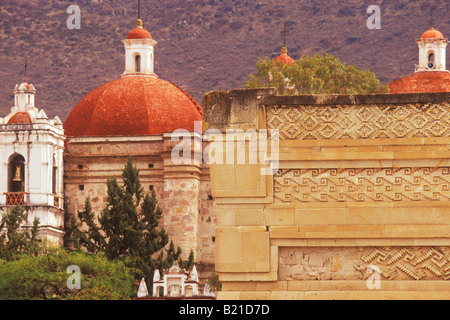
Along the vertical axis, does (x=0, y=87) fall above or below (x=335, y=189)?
above

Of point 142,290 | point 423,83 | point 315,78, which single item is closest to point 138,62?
point 315,78

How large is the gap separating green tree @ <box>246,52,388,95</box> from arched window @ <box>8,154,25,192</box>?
305 inches

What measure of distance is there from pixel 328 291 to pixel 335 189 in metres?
1.00

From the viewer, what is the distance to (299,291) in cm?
1446

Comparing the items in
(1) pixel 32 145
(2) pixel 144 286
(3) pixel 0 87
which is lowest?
(2) pixel 144 286

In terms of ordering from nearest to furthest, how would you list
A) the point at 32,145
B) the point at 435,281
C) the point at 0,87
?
the point at 435,281 < the point at 32,145 < the point at 0,87

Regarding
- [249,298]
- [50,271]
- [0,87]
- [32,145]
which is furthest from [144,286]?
[0,87]

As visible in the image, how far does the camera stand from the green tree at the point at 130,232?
4200 centimetres

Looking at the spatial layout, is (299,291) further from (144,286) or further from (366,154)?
(144,286)

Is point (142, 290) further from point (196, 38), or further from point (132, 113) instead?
point (196, 38)

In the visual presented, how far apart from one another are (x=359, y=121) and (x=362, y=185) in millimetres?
656

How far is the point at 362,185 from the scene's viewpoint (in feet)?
47.6

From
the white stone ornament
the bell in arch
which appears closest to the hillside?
the bell in arch

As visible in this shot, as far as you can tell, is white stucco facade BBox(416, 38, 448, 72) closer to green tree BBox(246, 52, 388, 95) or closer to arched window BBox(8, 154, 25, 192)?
green tree BBox(246, 52, 388, 95)
